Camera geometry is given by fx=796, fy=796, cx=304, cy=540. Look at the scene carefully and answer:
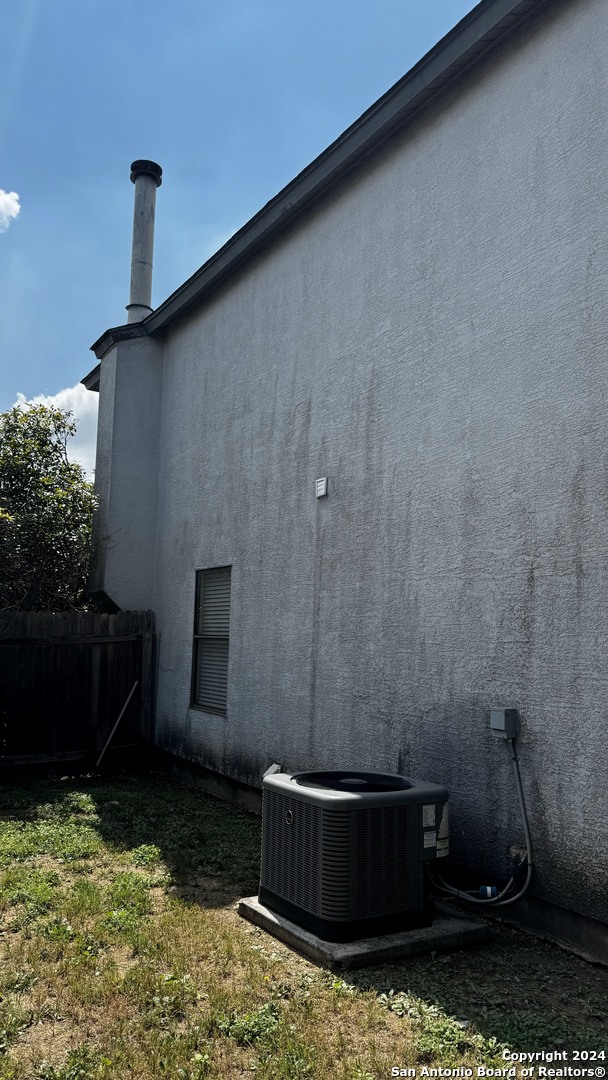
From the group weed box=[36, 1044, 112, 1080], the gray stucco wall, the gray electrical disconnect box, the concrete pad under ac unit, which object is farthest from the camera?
the gray stucco wall

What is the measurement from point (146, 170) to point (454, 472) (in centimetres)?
899

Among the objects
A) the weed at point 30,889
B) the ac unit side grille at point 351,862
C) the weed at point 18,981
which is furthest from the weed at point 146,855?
the weed at point 18,981

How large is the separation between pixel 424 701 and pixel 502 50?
4.09 m

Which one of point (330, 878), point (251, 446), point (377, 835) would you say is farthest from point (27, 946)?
point (251, 446)

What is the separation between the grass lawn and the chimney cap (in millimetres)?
9988

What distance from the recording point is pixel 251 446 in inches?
303

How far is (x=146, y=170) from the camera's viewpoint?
1168cm

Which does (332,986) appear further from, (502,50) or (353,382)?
(502,50)

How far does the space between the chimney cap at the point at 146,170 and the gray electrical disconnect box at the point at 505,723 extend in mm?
10261

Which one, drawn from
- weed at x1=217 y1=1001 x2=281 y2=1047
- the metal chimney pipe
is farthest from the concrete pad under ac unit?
the metal chimney pipe

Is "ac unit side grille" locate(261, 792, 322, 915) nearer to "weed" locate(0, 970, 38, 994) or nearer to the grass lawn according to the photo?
the grass lawn

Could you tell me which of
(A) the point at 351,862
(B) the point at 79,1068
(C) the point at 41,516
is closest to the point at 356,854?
(A) the point at 351,862

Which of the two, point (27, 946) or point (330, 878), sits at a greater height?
point (330, 878)

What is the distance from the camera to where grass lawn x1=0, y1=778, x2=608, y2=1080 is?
290 centimetres
